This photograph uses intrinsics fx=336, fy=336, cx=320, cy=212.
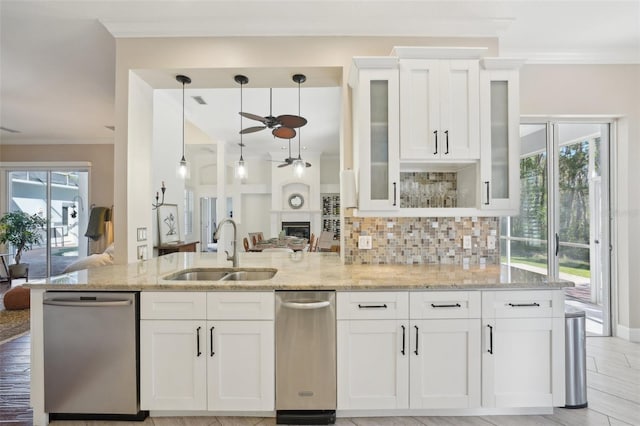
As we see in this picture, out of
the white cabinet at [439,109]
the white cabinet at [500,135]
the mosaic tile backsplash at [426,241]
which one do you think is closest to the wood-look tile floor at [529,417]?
the mosaic tile backsplash at [426,241]

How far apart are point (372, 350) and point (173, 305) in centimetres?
126

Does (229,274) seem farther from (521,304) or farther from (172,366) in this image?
(521,304)

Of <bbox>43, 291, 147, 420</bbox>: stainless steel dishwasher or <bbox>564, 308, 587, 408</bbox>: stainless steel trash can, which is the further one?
<bbox>564, 308, 587, 408</bbox>: stainless steel trash can

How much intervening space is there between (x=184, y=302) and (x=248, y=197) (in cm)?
785

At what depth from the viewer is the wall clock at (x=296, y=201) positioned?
30.7 feet

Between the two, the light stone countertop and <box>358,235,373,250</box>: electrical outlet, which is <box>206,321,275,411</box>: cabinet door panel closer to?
the light stone countertop

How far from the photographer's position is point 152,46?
9.24 feet

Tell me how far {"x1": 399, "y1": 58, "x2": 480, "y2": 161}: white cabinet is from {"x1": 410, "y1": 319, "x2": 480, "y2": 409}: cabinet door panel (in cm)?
119

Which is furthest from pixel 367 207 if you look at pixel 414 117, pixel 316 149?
pixel 316 149

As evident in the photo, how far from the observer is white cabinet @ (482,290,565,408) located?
209 centimetres

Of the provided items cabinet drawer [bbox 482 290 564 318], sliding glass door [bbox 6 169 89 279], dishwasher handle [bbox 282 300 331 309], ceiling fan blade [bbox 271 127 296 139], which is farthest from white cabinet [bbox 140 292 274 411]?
sliding glass door [bbox 6 169 89 279]

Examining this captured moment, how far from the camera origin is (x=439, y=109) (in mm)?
2465

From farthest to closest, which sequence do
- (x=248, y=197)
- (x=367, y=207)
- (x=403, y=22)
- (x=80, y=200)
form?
1. (x=248, y=197)
2. (x=80, y=200)
3. (x=403, y=22)
4. (x=367, y=207)

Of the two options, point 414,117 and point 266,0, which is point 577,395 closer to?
point 414,117
